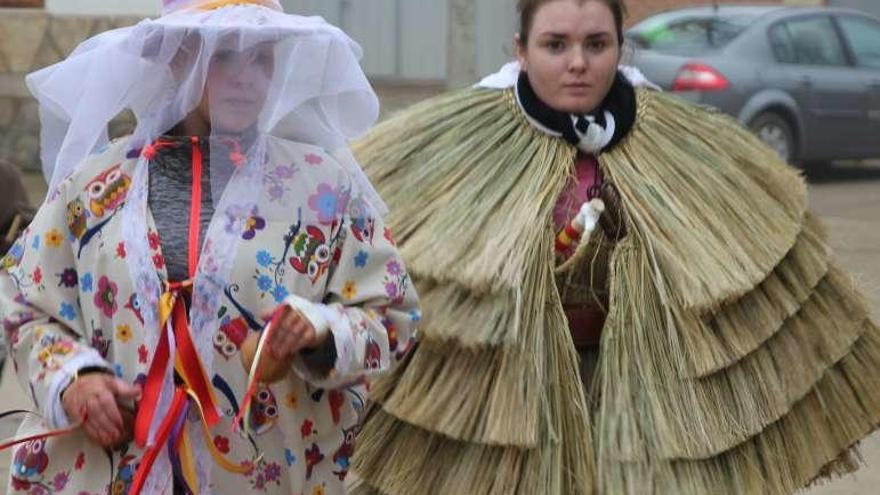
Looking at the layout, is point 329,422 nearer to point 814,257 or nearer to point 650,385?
point 650,385

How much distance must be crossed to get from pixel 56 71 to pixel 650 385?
146cm

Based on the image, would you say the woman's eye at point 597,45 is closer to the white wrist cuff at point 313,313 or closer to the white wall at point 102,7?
Answer: the white wrist cuff at point 313,313

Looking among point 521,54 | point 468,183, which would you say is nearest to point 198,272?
point 468,183

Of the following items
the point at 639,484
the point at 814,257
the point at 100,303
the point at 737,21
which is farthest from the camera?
the point at 737,21

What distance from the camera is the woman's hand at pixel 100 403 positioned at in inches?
101

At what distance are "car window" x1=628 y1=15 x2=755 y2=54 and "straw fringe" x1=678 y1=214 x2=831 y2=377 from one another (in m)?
8.01

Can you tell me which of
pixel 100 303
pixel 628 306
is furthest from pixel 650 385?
pixel 100 303

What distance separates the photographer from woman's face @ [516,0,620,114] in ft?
12.2

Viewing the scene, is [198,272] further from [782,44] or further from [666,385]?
[782,44]

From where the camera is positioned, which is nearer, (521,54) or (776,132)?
(521,54)

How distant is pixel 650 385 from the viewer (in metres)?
3.60

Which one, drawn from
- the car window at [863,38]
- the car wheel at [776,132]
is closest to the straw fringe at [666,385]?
the car wheel at [776,132]

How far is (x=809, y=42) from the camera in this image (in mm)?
12383

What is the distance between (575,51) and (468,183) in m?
0.38
